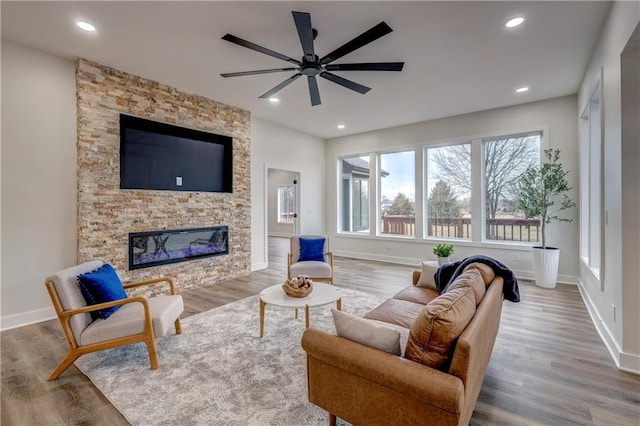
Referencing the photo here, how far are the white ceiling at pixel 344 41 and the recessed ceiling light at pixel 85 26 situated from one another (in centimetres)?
6

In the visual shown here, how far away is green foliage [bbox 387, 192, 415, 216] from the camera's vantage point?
22.0 feet

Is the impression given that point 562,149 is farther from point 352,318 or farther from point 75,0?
point 75,0

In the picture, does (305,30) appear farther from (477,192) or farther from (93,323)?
(477,192)

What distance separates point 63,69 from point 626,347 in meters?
6.56

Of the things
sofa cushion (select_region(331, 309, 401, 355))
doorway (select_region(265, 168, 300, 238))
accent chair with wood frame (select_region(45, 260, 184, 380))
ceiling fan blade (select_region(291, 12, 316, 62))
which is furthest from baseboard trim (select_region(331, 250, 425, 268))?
accent chair with wood frame (select_region(45, 260, 184, 380))

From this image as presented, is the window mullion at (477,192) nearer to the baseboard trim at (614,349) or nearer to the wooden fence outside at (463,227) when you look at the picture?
the wooden fence outside at (463,227)

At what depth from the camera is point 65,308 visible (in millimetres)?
2268

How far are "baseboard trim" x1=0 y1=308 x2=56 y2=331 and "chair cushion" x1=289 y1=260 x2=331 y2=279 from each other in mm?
3012

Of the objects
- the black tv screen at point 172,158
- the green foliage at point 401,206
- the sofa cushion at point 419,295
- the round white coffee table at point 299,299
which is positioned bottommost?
the round white coffee table at point 299,299

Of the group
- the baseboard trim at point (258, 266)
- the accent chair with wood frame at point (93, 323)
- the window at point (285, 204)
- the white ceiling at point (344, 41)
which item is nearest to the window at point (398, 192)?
the white ceiling at point (344, 41)

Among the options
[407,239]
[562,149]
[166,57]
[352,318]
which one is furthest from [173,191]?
[562,149]

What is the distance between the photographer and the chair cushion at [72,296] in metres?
2.26

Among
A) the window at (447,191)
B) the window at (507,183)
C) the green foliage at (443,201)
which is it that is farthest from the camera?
the green foliage at (443,201)

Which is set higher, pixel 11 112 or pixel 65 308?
pixel 11 112
